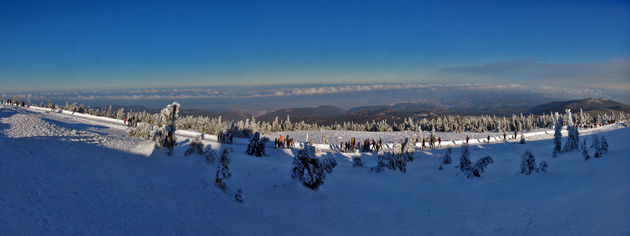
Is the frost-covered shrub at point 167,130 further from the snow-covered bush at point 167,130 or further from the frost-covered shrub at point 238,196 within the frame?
the frost-covered shrub at point 238,196

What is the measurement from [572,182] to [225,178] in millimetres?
21289

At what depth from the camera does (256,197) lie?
16047 millimetres

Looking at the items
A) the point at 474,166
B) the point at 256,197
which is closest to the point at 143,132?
the point at 256,197

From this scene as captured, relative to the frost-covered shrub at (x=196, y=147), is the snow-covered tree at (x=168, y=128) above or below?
above

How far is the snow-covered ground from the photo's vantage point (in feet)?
33.8

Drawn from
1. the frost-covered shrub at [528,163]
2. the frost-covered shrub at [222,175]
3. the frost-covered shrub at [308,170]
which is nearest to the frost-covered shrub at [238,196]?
the frost-covered shrub at [222,175]

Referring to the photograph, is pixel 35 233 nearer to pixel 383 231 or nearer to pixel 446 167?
pixel 383 231

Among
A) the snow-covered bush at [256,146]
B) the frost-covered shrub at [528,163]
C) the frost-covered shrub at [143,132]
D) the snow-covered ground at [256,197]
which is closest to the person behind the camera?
the snow-covered ground at [256,197]

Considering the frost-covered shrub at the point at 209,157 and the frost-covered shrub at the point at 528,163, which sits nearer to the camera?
the frost-covered shrub at the point at 209,157

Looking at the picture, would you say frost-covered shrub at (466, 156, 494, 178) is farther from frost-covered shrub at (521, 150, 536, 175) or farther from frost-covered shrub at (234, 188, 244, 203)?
frost-covered shrub at (234, 188, 244, 203)

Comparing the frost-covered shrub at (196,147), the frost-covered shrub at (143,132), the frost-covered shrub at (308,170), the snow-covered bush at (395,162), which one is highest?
the frost-covered shrub at (143,132)

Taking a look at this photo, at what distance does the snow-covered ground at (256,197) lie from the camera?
33.8 ft

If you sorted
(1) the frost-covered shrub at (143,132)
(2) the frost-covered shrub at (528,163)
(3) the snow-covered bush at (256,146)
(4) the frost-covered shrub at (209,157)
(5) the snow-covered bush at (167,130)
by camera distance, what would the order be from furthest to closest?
(3) the snow-covered bush at (256,146) → (1) the frost-covered shrub at (143,132) → (2) the frost-covered shrub at (528,163) → (5) the snow-covered bush at (167,130) → (4) the frost-covered shrub at (209,157)

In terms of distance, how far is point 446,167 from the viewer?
28.0m
